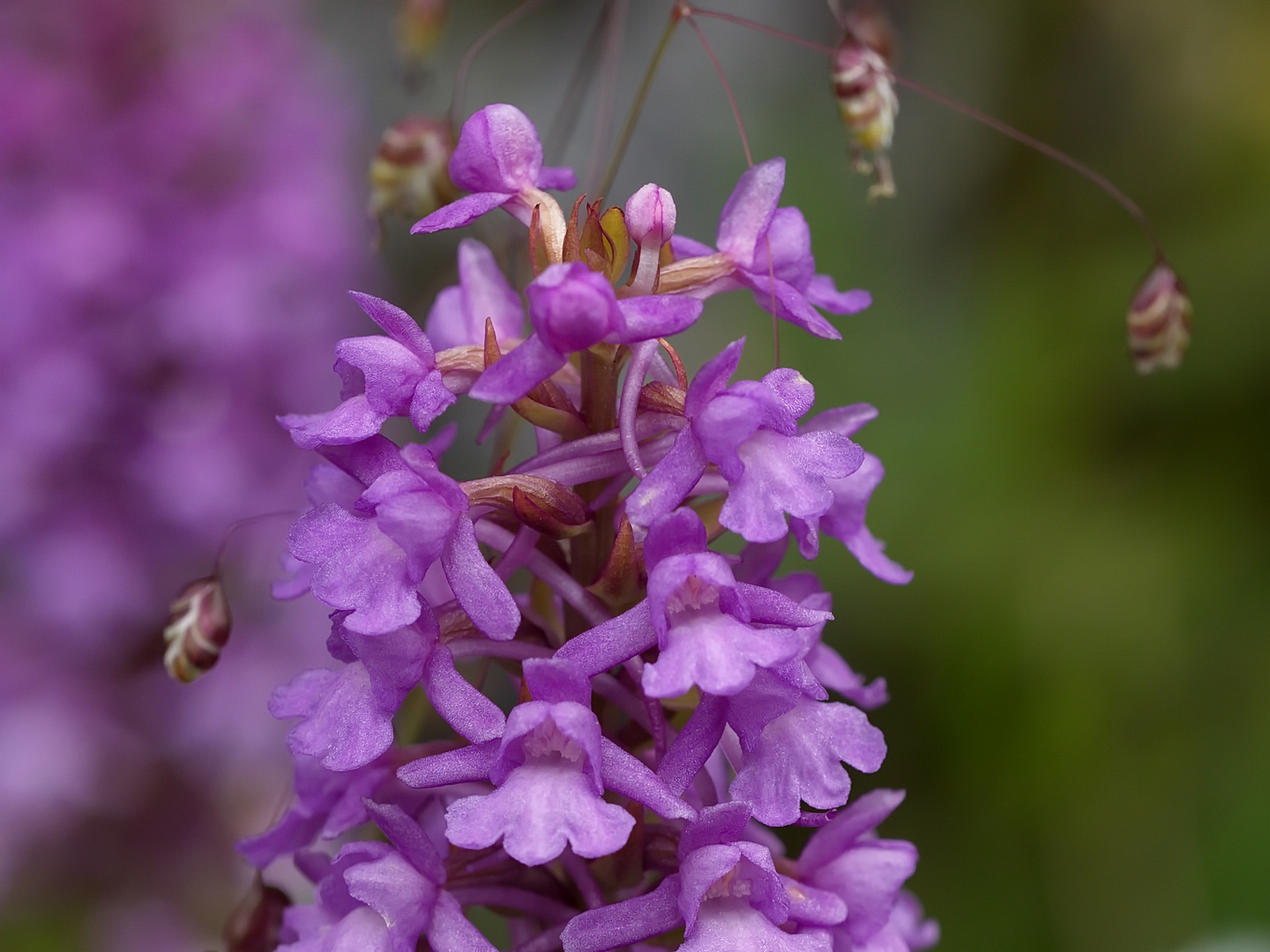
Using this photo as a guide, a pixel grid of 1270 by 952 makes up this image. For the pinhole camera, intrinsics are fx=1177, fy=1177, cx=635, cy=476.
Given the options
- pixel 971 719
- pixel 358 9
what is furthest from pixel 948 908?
pixel 358 9

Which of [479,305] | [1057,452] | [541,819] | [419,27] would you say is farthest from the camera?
[1057,452]

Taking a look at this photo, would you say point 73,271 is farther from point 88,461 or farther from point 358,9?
point 358,9

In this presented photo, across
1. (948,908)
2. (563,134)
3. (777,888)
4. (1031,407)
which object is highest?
(563,134)

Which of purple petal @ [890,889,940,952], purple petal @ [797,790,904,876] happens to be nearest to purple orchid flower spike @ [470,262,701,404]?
purple petal @ [797,790,904,876]

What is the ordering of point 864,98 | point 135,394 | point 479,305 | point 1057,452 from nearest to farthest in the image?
point 479,305 < point 864,98 < point 135,394 < point 1057,452

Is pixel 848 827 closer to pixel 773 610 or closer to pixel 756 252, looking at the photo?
pixel 773 610

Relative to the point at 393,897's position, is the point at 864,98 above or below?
above

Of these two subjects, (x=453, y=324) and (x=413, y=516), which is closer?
(x=413, y=516)

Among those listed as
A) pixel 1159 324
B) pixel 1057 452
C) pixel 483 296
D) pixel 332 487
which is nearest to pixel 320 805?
pixel 332 487
